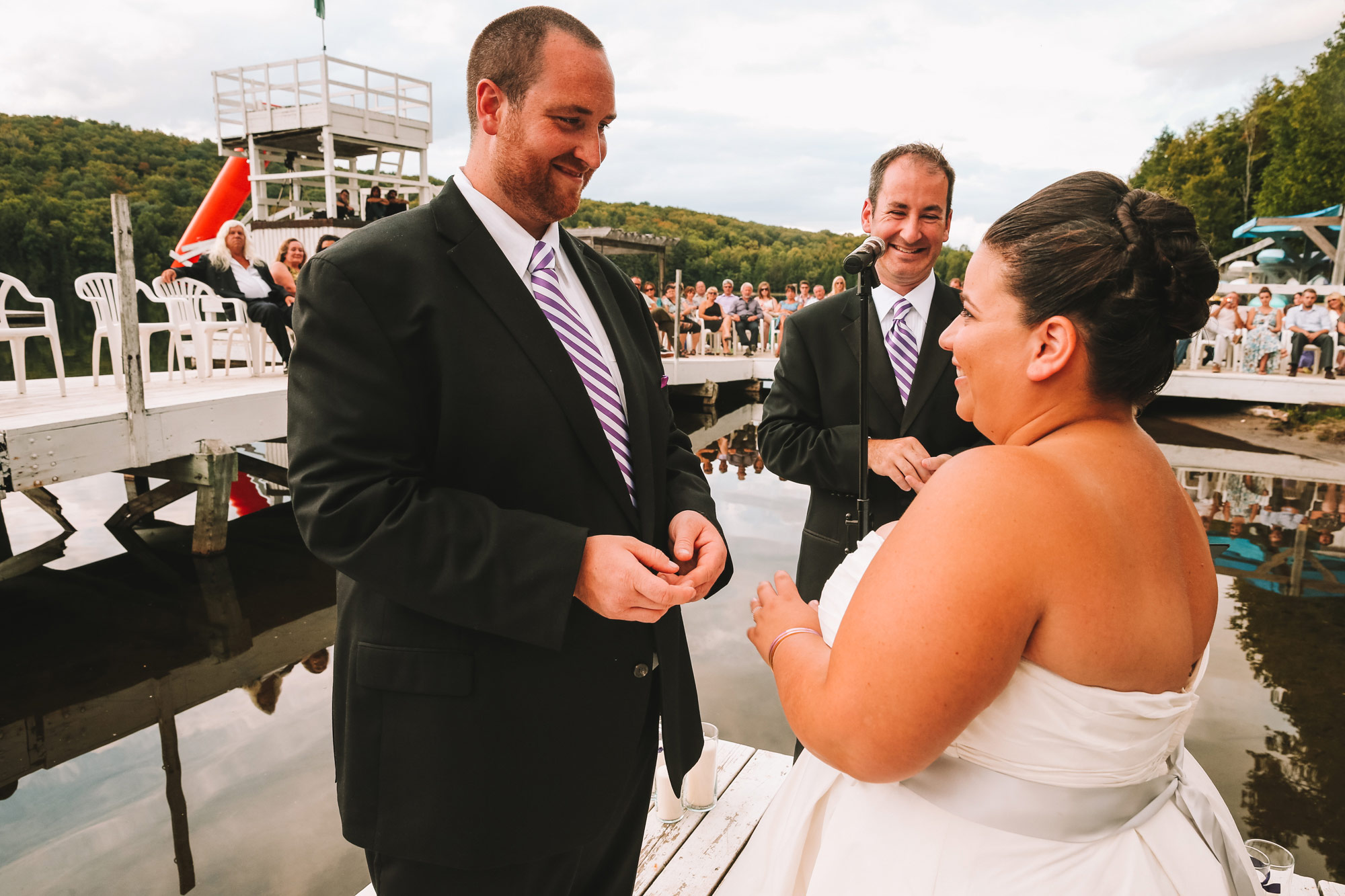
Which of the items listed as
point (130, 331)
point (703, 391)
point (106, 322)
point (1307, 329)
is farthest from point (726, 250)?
point (130, 331)


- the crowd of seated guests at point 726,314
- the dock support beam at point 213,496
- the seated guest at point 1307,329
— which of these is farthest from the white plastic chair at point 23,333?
the seated guest at point 1307,329

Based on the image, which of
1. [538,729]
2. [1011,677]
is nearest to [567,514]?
[538,729]

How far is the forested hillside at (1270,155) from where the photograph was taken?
26.1 m

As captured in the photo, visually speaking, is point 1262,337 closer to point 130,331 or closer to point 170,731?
point 130,331

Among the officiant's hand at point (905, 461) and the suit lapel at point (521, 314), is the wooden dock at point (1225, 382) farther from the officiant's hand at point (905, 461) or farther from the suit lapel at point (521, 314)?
the suit lapel at point (521, 314)

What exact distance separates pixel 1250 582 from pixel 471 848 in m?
7.89

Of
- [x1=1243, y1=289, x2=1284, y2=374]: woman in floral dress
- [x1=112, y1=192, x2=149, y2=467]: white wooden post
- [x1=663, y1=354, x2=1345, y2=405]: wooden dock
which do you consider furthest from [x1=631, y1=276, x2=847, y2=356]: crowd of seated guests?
[x1=112, y1=192, x2=149, y2=467]: white wooden post

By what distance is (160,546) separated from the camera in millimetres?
7832

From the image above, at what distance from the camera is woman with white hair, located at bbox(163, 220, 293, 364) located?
8508 millimetres

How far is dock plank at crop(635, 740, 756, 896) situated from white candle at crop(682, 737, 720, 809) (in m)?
0.04

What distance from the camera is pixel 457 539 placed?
125 cm

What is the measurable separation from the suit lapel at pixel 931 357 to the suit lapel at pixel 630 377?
120 cm

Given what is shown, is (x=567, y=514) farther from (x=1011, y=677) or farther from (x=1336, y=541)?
(x=1336, y=541)

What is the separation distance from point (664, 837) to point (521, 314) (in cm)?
209
